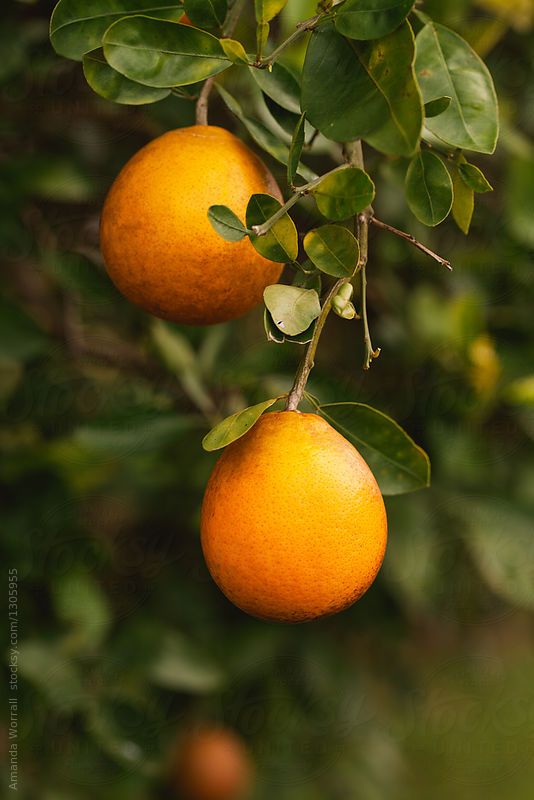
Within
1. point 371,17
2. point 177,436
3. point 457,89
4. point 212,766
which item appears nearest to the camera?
point 371,17

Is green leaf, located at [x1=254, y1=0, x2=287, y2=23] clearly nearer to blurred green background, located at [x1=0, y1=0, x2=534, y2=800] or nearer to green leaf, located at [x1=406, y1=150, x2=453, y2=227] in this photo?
green leaf, located at [x1=406, y1=150, x2=453, y2=227]

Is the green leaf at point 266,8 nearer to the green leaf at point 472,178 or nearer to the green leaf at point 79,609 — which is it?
the green leaf at point 472,178

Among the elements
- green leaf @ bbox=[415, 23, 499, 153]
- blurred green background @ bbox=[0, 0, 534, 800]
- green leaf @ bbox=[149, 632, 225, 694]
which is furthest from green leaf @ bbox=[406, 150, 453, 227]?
green leaf @ bbox=[149, 632, 225, 694]

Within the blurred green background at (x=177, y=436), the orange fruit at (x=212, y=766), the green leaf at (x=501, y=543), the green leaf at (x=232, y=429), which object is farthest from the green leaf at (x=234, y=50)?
the orange fruit at (x=212, y=766)

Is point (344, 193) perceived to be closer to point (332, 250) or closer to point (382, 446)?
point (332, 250)

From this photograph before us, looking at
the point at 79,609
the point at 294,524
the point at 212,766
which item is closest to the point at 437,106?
the point at 294,524

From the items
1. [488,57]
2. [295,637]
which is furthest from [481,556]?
[488,57]

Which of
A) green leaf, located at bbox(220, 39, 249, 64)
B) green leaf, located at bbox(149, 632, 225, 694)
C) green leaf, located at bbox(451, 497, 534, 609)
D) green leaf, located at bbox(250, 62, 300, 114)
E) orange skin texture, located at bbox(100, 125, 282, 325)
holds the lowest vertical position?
green leaf, located at bbox(149, 632, 225, 694)
